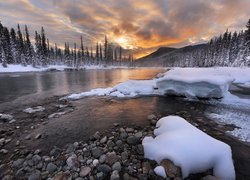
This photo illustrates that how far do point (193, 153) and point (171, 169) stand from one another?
0.73 meters

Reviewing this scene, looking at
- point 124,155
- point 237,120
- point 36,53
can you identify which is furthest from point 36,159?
point 36,53

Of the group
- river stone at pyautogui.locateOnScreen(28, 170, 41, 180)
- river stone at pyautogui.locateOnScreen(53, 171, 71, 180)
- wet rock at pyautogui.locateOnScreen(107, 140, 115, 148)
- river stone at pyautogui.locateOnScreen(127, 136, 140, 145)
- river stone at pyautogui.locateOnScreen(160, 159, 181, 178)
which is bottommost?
river stone at pyautogui.locateOnScreen(28, 170, 41, 180)

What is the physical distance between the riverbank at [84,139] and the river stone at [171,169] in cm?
34

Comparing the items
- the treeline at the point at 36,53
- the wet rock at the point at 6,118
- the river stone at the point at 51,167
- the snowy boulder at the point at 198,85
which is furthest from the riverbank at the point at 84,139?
the treeline at the point at 36,53

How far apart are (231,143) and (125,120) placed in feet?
14.5

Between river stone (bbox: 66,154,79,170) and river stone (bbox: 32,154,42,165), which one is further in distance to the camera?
river stone (bbox: 32,154,42,165)

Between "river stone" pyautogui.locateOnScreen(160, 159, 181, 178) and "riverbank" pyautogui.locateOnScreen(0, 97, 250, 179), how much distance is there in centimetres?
34

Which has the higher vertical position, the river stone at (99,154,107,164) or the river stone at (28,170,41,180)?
the river stone at (99,154,107,164)

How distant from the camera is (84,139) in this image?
516cm

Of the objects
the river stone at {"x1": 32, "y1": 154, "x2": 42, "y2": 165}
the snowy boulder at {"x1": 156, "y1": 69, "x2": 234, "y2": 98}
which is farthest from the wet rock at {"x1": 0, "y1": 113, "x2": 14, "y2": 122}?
the snowy boulder at {"x1": 156, "y1": 69, "x2": 234, "y2": 98}

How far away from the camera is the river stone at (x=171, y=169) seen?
3.29m

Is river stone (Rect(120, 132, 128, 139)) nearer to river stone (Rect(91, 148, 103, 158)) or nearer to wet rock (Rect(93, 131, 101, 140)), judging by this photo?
wet rock (Rect(93, 131, 101, 140))

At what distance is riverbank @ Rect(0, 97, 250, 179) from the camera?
11.9 ft

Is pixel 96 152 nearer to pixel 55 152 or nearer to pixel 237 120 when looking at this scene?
pixel 55 152
